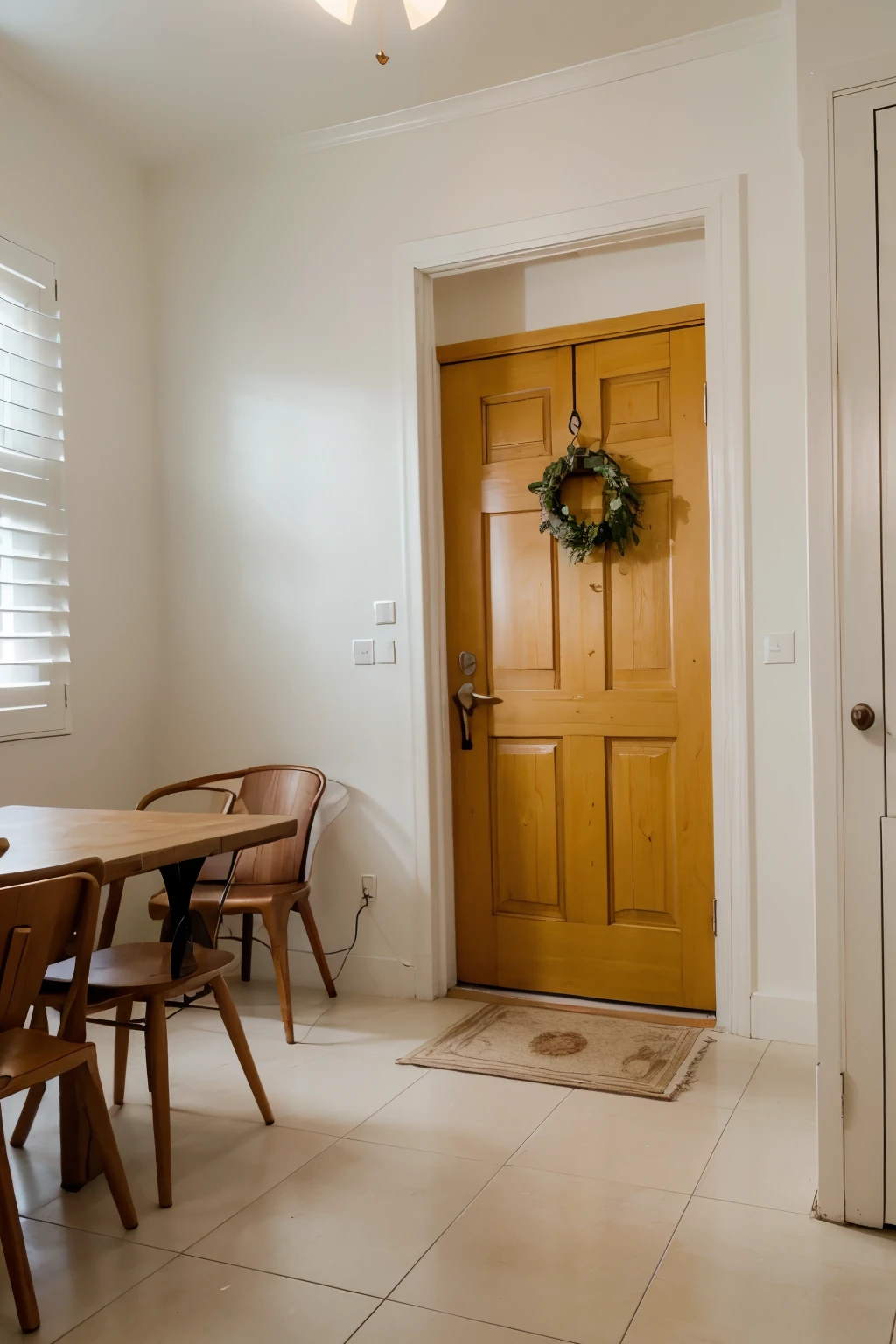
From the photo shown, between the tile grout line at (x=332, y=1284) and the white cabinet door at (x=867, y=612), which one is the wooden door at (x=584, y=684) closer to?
the tile grout line at (x=332, y=1284)

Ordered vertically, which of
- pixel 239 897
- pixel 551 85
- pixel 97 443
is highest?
pixel 551 85

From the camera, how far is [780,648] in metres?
2.93

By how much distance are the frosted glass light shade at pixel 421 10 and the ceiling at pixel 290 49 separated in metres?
0.76

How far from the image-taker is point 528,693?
136 inches

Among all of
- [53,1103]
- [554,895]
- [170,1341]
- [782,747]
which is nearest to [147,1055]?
[170,1341]

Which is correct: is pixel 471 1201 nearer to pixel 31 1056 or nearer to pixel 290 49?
pixel 31 1056

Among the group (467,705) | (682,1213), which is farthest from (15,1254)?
(467,705)

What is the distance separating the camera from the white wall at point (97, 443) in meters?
3.30

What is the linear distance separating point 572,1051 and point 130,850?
1.49 meters

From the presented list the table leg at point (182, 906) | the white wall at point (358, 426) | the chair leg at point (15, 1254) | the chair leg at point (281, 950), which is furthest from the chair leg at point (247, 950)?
the chair leg at point (15, 1254)

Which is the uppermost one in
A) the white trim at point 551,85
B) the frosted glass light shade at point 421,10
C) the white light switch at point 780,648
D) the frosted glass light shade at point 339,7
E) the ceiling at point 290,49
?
the ceiling at point 290,49

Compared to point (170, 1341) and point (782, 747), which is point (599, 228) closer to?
point (782, 747)

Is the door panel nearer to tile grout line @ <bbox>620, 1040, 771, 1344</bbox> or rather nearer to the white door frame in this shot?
the white door frame

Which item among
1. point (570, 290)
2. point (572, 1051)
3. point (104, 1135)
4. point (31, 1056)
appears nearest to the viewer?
point (31, 1056)
